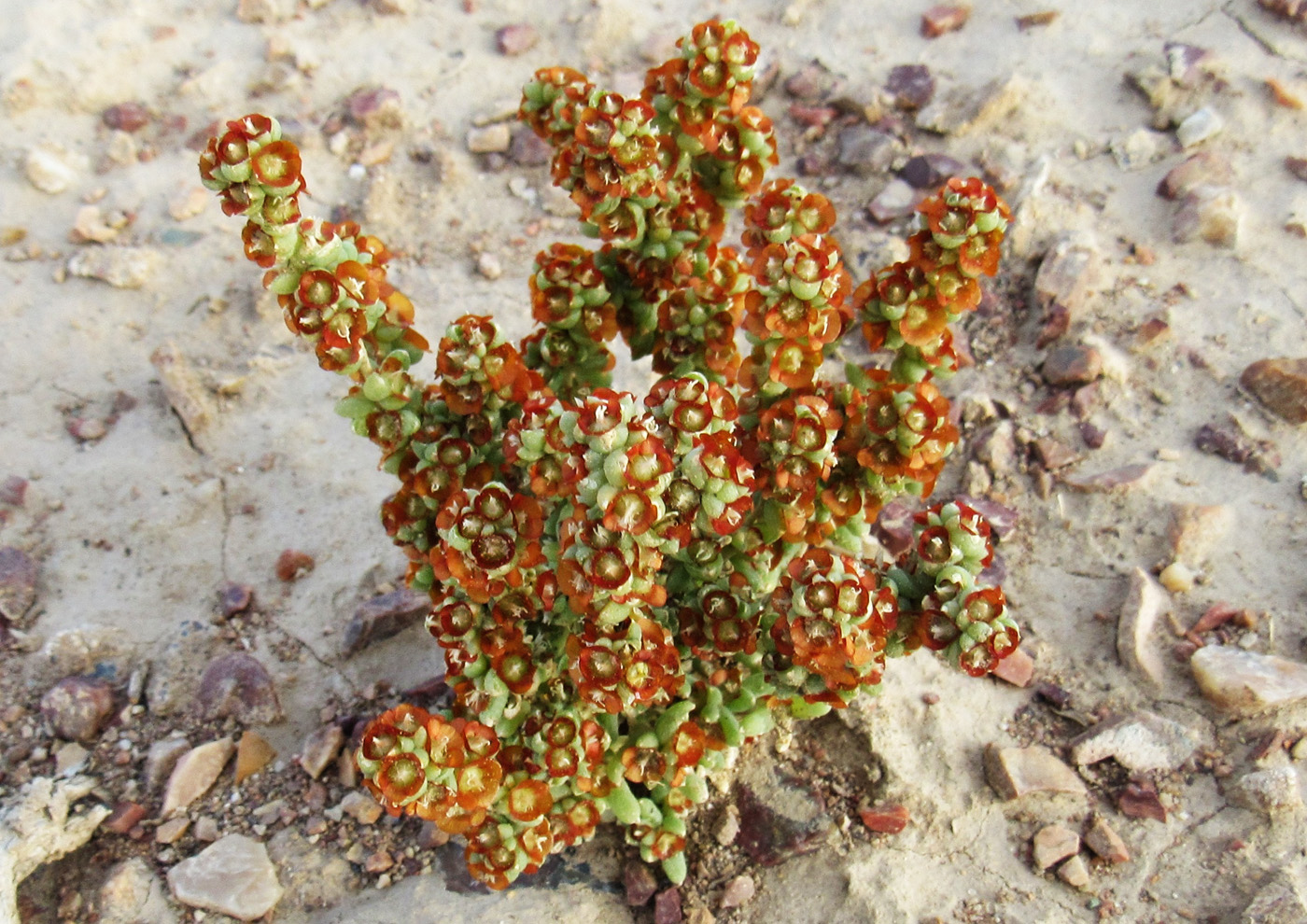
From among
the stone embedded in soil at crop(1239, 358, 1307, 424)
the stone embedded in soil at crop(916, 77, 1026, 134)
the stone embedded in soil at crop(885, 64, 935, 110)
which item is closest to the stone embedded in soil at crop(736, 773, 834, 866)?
the stone embedded in soil at crop(1239, 358, 1307, 424)

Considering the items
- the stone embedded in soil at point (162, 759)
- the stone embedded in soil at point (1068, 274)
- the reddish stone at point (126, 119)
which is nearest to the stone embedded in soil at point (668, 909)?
the stone embedded in soil at point (162, 759)

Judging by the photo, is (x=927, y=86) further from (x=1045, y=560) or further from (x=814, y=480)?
(x=814, y=480)

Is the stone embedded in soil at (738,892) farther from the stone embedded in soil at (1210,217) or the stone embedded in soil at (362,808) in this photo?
the stone embedded in soil at (1210,217)

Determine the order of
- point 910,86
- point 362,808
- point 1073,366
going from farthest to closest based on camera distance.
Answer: point 910,86 < point 1073,366 < point 362,808

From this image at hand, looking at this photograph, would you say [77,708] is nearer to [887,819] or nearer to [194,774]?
[194,774]

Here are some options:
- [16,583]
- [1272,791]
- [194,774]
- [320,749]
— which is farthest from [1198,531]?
[16,583]

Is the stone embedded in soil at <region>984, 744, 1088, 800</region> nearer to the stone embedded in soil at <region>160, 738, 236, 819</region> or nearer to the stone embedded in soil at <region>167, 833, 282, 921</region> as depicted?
the stone embedded in soil at <region>167, 833, 282, 921</region>

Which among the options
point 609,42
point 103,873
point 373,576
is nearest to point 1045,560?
point 373,576
